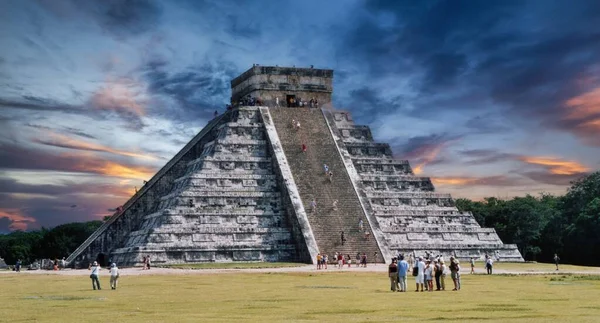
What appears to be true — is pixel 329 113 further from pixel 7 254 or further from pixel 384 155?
pixel 7 254

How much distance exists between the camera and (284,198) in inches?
1736

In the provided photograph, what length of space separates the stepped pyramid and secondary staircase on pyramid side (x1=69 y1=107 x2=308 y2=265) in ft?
0.19

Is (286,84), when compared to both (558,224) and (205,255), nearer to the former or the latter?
(205,255)

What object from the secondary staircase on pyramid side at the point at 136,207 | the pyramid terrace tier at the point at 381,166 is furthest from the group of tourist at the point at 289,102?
the pyramid terrace tier at the point at 381,166

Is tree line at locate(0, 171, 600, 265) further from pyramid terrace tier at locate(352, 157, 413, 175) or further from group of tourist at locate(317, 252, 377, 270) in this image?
group of tourist at locate(317, 252, 377, 270)

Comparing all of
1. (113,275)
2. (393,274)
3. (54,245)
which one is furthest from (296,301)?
(54,245)

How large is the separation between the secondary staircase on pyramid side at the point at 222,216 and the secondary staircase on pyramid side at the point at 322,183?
4.70 feet

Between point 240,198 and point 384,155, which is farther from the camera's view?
point 384,155

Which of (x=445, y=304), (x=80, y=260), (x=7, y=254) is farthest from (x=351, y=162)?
(x=7, y=254)

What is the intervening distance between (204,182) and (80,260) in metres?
9.20

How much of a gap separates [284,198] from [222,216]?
3.73m

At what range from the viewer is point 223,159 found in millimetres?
45562

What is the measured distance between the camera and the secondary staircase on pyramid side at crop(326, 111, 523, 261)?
144ft

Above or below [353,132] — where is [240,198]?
below
